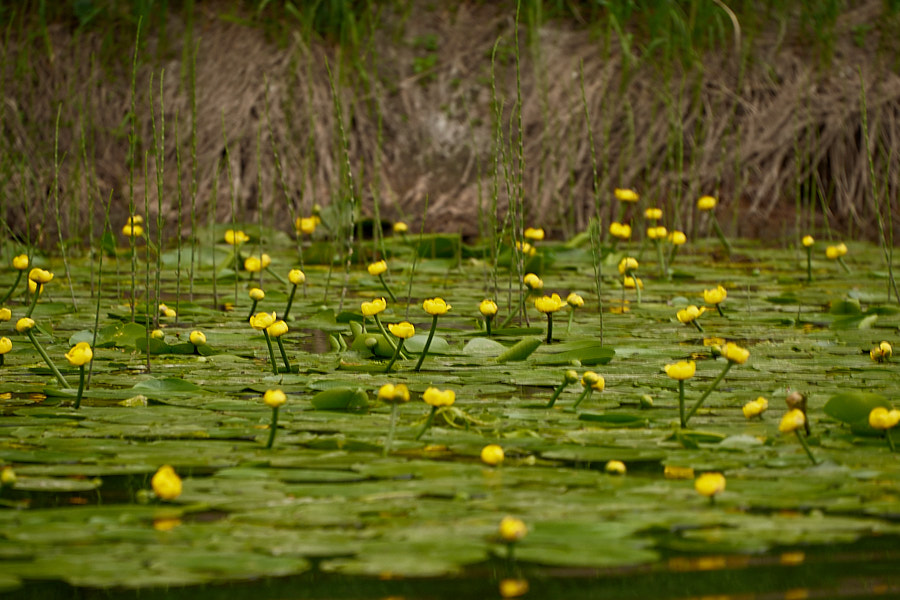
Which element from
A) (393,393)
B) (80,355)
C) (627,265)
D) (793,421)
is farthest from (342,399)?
(627,265)

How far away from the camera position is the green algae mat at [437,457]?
982 mm

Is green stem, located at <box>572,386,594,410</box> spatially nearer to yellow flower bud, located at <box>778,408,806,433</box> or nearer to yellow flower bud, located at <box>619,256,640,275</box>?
yellow flower bud, located at <box>778,408,806,433</box>

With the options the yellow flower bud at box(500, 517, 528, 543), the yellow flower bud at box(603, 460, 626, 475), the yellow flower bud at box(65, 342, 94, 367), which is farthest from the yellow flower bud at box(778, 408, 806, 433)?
the yellow flower bud at box(65, 342, 94, 367)

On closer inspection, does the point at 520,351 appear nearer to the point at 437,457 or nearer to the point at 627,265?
the point at 437,457

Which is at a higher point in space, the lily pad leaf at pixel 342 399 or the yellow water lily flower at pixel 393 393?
the yellow water lily flower at pixel 393 393

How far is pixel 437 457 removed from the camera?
1327 mm

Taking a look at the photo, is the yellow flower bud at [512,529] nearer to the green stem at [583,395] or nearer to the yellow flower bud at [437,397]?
the yellow flower bud at [437,397]

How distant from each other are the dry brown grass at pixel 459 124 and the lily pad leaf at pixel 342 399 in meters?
2.98

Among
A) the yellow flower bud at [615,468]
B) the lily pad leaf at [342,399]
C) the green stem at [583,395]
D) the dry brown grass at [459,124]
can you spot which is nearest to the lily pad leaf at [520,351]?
the green stem at [583,395]

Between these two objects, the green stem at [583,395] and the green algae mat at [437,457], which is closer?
the green algae mat at [437,457]

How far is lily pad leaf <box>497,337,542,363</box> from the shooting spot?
1.92 m

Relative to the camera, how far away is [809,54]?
5.29m

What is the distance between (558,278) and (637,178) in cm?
180

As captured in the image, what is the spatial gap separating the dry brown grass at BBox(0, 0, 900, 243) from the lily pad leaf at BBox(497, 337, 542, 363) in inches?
102
